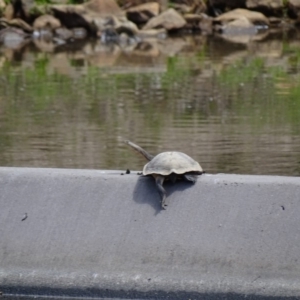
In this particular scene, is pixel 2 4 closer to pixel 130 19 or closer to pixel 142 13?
pixel 130 19

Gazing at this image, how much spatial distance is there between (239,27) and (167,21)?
2.20 meters

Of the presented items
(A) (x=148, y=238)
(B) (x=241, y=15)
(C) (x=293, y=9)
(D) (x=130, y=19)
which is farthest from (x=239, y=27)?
(A) (x=148, y=238)

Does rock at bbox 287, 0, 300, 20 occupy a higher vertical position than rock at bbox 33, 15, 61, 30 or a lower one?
lower

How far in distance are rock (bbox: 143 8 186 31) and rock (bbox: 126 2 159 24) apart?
→ 0.65m

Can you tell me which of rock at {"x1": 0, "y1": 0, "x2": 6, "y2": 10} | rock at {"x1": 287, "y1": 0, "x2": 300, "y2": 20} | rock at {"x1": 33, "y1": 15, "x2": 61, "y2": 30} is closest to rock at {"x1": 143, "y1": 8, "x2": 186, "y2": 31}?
rock at {"x1": 33, "y1": 15, "x2": 61, "y2": 30}

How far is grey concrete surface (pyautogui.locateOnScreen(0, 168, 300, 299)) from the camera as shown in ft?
17.4

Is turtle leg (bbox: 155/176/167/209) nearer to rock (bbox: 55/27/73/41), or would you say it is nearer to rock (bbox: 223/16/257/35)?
rock (bbox: 55/27/73/41)

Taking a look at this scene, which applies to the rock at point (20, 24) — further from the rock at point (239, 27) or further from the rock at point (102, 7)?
the rock at point (239, 27)

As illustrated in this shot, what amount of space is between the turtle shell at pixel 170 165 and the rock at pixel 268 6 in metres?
26.8

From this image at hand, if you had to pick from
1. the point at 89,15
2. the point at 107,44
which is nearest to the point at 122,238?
Answer: the point at 107,44

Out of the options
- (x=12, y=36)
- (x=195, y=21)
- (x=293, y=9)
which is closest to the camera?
(x=12, y=36)

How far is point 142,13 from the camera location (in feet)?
102

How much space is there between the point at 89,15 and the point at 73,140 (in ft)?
66.2

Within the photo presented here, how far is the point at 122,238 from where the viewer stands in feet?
18.2
